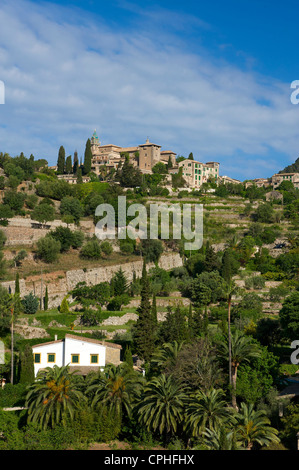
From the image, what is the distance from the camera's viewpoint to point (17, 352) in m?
27.5

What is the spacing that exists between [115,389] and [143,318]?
8966mm

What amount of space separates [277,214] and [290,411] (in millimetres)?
39070

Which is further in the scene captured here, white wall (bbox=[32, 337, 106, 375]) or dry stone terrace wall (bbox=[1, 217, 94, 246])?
dry stone terrace wall (bbox=[1, 217, 94, 246])

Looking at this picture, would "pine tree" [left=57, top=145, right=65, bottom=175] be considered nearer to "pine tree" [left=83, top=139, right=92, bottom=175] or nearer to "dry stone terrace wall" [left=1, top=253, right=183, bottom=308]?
"pine tree" [left=83, top=139, right=92, bottom=175]

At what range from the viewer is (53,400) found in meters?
19.2

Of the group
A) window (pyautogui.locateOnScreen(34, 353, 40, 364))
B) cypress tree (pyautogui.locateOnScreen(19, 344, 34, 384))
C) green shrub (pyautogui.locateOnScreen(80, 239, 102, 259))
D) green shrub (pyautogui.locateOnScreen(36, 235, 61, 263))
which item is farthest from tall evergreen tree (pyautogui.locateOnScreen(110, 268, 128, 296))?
cypress tree (pyautogui.locateOnScreen(19, 344, 34, 384))

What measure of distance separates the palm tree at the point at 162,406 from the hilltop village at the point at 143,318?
73 mm

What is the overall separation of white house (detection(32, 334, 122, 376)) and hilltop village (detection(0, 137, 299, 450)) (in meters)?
0.06

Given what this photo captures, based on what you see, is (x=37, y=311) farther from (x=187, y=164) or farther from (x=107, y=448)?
(x=187, y=164)

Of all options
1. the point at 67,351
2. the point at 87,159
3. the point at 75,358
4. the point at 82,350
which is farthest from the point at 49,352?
the point at 87,159

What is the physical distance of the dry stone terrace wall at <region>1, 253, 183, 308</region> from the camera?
36125 millimetres

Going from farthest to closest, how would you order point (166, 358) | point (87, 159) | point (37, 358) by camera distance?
point (87, 159) < point (37, 358) < point (166, 358)

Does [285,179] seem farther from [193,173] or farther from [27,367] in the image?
[27,367]

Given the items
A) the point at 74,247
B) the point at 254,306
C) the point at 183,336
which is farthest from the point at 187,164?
the point at 183,336
